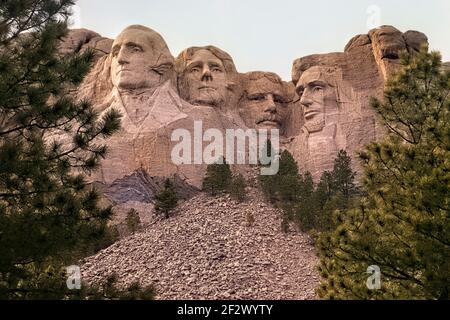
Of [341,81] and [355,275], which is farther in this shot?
[341,81]

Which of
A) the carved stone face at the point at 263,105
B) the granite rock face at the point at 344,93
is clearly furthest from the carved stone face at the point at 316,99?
the carved stone face at the point at 263,105

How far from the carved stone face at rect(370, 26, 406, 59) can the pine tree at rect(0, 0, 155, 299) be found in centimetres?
3675

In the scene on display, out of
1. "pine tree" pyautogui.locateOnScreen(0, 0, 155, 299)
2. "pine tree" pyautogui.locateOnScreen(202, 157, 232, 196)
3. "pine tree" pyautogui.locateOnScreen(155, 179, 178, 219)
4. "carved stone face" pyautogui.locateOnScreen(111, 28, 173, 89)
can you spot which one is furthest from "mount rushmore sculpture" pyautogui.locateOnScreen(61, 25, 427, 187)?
"pine tree" pyautogui.locateOnScreen(0, 0, 155, 299)

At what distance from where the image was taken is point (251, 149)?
4625 centimetres

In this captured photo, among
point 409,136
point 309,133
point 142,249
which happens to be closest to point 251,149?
point 309,133

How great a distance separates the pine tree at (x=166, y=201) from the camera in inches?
1469

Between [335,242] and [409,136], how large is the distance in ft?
8.81

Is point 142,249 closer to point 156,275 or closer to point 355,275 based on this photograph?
point 156,275

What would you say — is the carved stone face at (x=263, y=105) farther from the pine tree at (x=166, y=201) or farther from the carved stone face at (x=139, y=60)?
the pine tree at (x=166, y=201)

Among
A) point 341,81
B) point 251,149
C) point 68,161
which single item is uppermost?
point 341,81

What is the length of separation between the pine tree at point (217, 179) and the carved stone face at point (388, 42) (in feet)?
46.7

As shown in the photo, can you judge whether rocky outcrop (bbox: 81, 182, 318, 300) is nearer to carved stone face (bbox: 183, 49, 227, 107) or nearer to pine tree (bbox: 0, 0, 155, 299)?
carved stone face (bbox: 183, 49, 227, 107)

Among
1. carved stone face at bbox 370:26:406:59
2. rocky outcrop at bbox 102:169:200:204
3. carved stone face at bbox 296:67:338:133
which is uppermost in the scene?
carved stone face at bbox 370:26:406:59

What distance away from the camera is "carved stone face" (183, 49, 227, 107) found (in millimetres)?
47406
